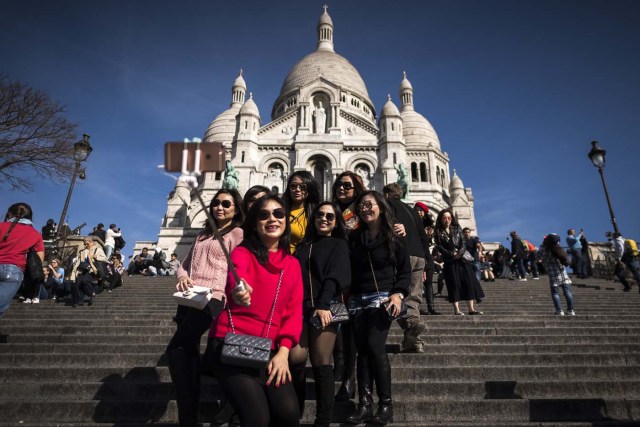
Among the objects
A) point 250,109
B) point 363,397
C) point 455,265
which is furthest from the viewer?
point 250,109

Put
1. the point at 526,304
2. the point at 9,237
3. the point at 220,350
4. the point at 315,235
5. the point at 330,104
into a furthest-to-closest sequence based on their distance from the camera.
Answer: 1. the point at 330,104
2. the point at 526,304
3. the point at 9,237
4. the point at 315,235
5. the point at 220,350

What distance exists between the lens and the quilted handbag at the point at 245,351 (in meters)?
2.13

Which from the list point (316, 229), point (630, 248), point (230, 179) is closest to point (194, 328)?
point (316, 229)

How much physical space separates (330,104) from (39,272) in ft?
96.3

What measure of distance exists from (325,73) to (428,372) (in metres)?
41.5

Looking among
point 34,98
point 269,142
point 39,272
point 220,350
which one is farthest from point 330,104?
point 220,350

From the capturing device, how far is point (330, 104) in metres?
32.2

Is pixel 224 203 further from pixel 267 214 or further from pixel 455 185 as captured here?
pixel 455 185

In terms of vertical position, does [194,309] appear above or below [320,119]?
below

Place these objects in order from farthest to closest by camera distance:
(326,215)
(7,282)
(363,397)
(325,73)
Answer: (325,73), (7,282), (326,215), (363,397)

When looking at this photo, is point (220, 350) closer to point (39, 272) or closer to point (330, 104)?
point (39, 272)

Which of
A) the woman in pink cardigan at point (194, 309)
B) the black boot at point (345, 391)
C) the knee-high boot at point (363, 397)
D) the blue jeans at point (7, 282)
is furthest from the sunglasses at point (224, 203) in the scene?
the blue jeans at point (7, 282)

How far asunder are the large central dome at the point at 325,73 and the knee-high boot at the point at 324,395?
40.0 meters

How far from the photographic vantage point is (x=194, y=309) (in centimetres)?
301
